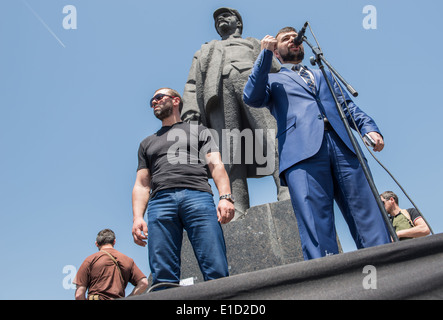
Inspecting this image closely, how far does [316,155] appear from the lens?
289 centimetres

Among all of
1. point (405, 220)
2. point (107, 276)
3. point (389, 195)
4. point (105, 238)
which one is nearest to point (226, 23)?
point (389, 195)

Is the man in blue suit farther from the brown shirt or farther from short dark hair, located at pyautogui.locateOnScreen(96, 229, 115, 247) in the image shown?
short dark hair, located at pyautogui.locateOnScreen(96, 229, 115, 247)

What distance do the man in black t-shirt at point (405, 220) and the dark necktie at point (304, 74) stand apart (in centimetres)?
165

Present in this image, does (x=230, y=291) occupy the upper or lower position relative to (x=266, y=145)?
lower

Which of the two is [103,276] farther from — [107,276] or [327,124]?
[327,124]

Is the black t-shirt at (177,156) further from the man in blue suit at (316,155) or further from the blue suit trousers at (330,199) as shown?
the blue suit trousers at (330,199)

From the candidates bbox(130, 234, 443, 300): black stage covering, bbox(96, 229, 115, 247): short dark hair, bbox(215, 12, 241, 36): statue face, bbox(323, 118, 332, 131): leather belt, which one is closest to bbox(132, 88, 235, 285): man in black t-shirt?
bbox(323, 118, 332, 131): leather belt

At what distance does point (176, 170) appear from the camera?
3168 millimetres

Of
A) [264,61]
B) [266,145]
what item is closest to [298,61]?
[264,61]

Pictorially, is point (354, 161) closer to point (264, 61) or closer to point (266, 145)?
point (264, 61)

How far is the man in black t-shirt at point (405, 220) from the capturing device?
13.8 ft

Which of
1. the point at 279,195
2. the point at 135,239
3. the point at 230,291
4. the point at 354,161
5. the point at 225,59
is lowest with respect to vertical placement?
the point at 230,291

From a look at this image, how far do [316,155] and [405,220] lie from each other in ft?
6.50
